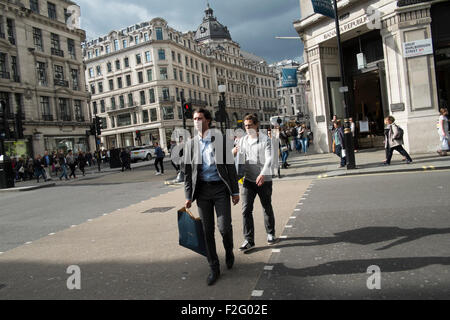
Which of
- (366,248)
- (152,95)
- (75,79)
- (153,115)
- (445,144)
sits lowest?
(366,248)

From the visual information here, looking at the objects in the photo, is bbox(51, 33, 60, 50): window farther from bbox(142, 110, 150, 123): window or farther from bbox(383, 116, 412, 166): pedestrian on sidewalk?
bbox(383, 116, 412, 166): pedestrian on sidewalk

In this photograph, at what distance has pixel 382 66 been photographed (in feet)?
52.6

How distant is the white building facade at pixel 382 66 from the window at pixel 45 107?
28583 mm

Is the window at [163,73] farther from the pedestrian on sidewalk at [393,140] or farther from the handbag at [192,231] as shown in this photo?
the handbag at [192,231]

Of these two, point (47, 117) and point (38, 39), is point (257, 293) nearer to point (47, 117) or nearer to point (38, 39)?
point (47, 117)

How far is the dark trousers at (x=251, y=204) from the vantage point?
4930mm

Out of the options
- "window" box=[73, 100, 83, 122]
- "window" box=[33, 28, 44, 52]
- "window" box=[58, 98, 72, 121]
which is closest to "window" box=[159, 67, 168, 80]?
"window" box=[73, 100, 83, 122]

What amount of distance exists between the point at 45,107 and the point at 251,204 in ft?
124

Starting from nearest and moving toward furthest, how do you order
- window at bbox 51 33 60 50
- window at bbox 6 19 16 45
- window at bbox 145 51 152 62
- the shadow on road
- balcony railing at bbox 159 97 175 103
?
the shadow on road, window at bbox 6 19 16 45, window at bbox 51 33 60 50, balcony railing at bbox 159 97 175 103, window at bbox 145 51 152 62

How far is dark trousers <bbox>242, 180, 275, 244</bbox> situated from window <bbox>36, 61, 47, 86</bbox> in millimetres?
38179

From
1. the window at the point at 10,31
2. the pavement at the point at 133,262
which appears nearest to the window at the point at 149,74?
the window at the point at 10,31

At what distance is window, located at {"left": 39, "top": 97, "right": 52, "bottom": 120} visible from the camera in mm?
36797

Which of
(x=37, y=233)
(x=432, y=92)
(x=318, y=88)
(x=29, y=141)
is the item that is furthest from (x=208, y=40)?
(x=37, y=233)

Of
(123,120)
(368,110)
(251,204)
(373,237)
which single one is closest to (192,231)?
(251,204)
